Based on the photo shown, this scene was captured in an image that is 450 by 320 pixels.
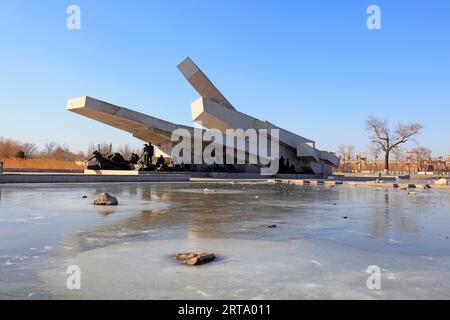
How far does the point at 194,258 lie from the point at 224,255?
491mm

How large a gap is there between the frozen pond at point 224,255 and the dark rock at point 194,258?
0.11m

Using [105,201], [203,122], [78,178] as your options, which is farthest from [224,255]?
[203,122]

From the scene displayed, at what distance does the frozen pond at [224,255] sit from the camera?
328 centimetres

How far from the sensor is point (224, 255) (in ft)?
15.0

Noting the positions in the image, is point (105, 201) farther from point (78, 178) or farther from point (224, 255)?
point (78, 178)

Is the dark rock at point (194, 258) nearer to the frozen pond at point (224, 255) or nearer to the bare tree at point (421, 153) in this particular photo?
the frozen pond at point (224, 255)

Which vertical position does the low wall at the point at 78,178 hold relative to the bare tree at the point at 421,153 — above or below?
below

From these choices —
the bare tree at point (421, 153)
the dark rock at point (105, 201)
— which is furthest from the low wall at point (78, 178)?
the bare tree at point (421, 153)

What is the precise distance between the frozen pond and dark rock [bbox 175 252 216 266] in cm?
11

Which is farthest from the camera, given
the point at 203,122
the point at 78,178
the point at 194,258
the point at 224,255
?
the point at 203,122

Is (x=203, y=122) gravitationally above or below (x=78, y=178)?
above

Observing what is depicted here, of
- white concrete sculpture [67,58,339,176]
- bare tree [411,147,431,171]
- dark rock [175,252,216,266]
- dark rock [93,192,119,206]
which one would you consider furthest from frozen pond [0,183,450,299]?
bare tree [411,147,431,171]
